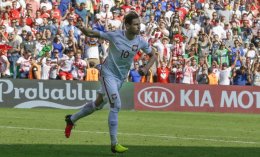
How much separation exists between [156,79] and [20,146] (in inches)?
697

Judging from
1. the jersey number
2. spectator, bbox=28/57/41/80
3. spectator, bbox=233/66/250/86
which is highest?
the jersey number

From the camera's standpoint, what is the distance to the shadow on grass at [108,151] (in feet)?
45.9

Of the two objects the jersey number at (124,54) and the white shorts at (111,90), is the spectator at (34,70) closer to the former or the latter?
the white shorts at (111,90)

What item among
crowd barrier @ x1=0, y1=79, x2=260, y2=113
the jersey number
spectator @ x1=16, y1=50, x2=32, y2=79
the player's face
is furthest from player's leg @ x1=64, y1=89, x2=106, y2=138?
spectator @ x1=16, y1=50, x2=32, y2=79

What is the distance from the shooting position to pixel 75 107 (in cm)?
3031

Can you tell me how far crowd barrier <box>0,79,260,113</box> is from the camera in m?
29.8

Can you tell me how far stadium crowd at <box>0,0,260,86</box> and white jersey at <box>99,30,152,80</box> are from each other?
51.0 feet

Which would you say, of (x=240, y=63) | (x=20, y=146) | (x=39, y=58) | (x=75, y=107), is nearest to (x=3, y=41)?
(x=39, y=58)

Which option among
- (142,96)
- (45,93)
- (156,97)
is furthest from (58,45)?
(156,97)

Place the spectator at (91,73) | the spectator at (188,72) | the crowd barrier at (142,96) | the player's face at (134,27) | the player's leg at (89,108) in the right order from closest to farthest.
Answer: the player's face at (134,27) → the player's leg at (89,108) → the crowd barrier at (142,96) → the spectator at (91,73) → the spectator at (188,72)

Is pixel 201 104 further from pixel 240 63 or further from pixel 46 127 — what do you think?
pixel 46 127

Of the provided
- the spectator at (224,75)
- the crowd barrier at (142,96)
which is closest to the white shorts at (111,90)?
the crowd barrier at (142,96)

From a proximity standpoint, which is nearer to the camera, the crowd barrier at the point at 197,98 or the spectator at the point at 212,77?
the crowd barrier at the point at 197,98

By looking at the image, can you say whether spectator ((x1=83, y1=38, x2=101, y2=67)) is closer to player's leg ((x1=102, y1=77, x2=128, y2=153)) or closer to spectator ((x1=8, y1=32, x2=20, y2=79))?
spectator ((x1=8, y1=32, x2=20, y2=79))
